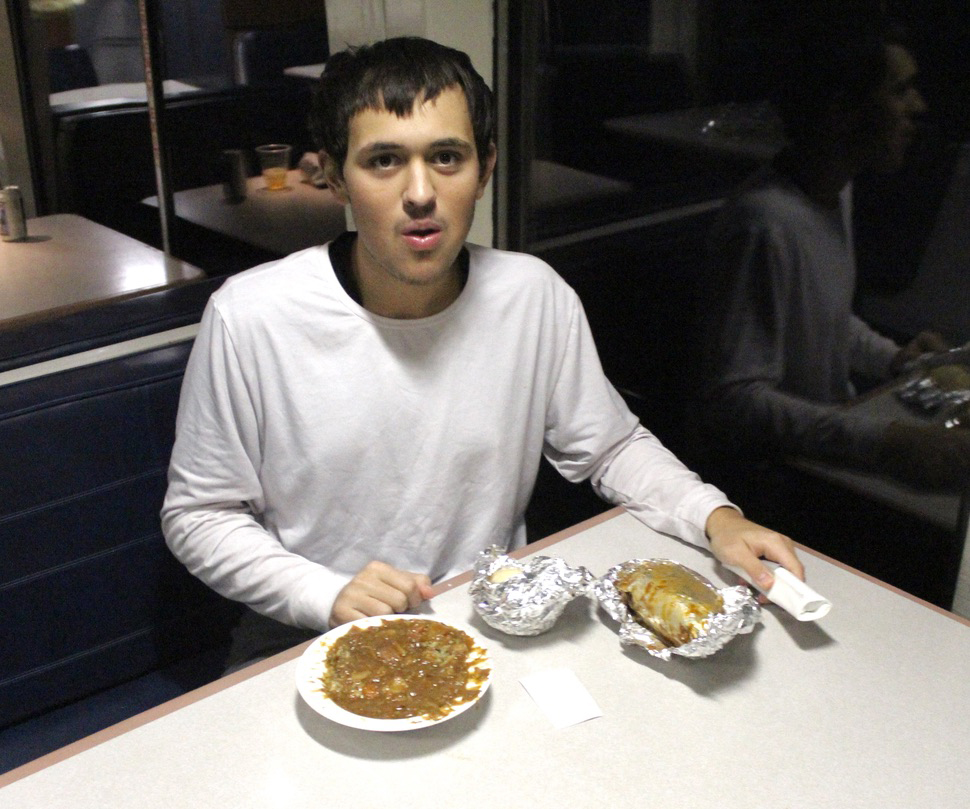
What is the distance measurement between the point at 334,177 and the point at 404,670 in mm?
737

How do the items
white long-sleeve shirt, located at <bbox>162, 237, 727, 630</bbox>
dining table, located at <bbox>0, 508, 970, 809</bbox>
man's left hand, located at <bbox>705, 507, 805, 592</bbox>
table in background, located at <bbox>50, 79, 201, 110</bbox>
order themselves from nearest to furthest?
dining table, located at <bbox>0, 508, 970, 809</bbox> < man's left hand, located at <bbox>705, 507, 805, 592</bbox> < white long-sleeve shirt, located at <bbox>162, 237, 727, 630</bbox> < table in background, located at <bbox>50, 79, 201, 110</bbox>

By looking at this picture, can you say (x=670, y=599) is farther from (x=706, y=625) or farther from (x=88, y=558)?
(x=88, y=558)

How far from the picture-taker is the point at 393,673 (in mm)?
1041

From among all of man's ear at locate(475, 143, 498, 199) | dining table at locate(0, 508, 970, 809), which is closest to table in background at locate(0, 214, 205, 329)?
man's ear at locate(475, 143, 498, 199)

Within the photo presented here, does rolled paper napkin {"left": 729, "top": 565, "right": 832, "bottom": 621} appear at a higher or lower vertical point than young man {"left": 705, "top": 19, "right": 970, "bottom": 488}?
lower

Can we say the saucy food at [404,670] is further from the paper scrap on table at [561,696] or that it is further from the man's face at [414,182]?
the man's face at [414,182]

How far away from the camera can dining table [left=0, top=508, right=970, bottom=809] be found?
36.2 inches

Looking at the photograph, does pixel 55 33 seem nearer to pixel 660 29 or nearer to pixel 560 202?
pixel 560 202

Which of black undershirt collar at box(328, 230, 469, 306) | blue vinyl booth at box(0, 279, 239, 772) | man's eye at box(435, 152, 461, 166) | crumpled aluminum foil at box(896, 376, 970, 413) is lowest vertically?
blue vinyl booth at box(0, 279, 239, 772)

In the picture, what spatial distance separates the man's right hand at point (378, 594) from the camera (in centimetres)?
116

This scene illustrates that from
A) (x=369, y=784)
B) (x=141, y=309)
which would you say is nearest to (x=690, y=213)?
(x=141, y=309)

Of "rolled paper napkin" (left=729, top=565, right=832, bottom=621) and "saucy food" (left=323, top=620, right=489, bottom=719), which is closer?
"saucy food" (left=323, top=620, right=489, bottom=719)

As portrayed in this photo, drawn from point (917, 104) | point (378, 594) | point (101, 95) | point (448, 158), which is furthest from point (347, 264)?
point (101, 95)

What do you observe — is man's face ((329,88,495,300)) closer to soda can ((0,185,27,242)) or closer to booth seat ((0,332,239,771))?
booth seat ((0,332,239,771))
